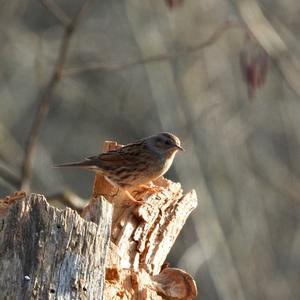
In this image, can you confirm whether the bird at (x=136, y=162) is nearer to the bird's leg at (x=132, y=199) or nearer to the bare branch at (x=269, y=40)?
the bird's leg at (x=132, y=199)

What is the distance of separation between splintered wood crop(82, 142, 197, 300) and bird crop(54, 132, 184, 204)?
83 cm

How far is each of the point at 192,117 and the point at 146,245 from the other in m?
8.60

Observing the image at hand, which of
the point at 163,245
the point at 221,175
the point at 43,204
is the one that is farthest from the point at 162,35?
the point at 43,204

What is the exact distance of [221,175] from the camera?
16.8 m

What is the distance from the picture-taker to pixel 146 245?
24.4 ft

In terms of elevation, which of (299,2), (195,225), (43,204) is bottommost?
(43,204)

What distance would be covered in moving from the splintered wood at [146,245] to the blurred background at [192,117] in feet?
22.0

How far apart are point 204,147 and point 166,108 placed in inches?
36.3

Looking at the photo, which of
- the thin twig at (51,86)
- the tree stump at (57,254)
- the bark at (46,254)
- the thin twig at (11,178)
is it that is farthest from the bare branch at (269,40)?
the bark at (46,254)

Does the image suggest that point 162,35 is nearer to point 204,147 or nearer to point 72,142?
point 204,147

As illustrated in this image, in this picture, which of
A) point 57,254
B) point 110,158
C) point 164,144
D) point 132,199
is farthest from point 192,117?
point 57,254

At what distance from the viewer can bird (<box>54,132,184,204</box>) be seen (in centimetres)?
933

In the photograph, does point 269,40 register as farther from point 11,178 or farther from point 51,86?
point 11,178

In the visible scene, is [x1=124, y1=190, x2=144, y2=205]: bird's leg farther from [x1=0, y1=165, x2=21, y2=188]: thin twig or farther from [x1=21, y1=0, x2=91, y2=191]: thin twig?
[x1=0, y1=165, x2=21, y2=188]: thin twig
